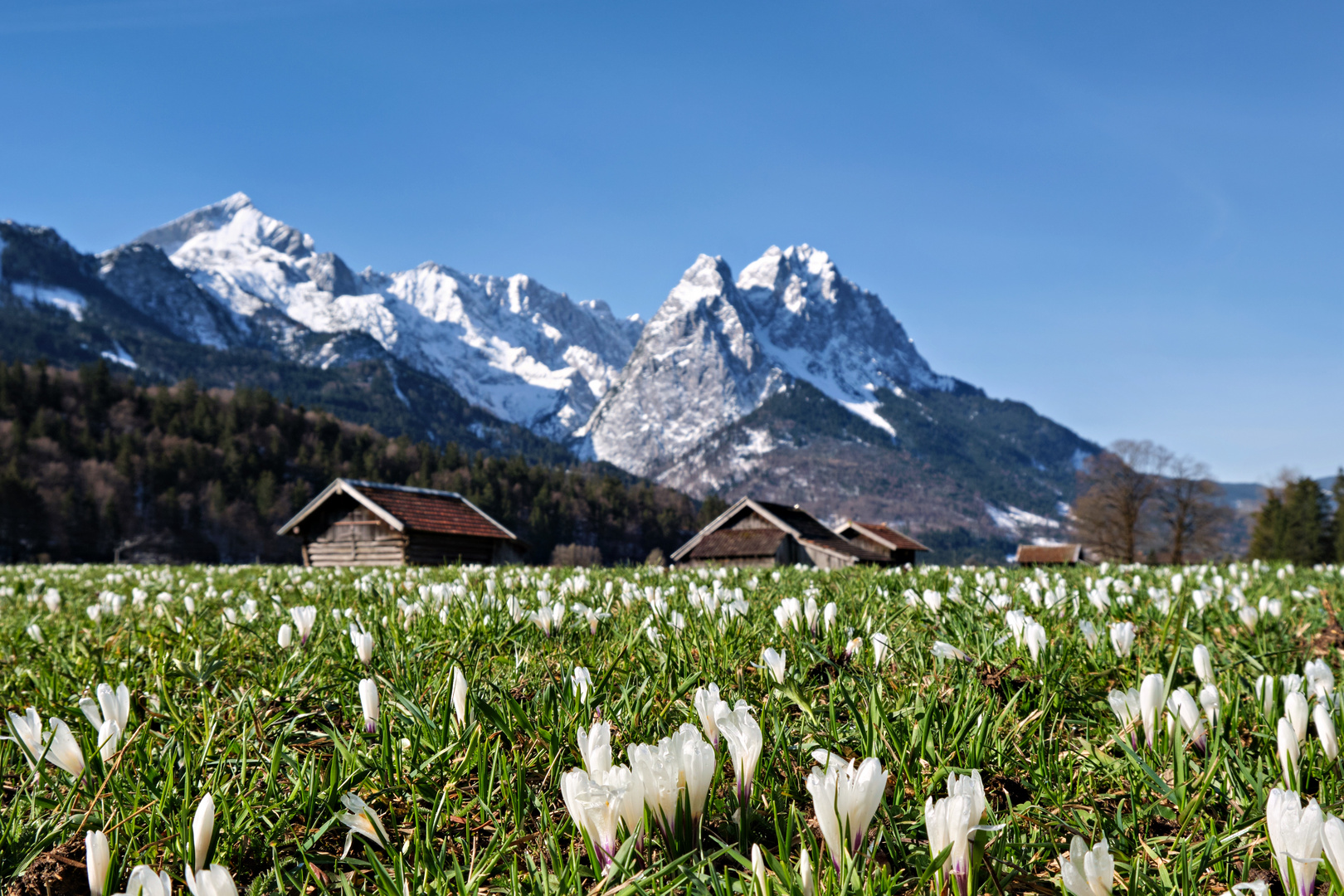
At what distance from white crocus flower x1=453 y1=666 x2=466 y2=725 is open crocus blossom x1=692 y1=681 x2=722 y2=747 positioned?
2.70ft

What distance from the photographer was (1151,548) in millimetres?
61031

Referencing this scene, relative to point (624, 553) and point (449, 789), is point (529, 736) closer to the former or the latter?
point (449, 789)

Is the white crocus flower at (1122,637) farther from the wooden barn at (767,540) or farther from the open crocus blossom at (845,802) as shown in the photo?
the wooden barn at (767,540)

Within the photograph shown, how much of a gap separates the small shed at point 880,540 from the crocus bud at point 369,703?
2266 inches

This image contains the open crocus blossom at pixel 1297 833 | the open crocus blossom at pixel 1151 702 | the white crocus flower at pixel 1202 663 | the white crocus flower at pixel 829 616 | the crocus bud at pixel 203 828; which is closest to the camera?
the open crocus blossom at pixel 1297 833

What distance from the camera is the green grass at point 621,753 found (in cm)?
180

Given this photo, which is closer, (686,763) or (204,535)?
(686,763)

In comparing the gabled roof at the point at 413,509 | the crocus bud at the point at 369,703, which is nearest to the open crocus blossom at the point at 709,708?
the crocus bud at the point at 369,703

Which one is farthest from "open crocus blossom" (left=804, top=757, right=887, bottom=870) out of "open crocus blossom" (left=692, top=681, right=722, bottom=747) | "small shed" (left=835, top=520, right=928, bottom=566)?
"small shed" (left=835, top=520, right=928, bottom=566)

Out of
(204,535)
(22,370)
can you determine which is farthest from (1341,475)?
(22,370)

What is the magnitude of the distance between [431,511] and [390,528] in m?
1.87

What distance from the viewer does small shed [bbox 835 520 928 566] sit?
2336 inches

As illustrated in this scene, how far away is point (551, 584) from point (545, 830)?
481cm

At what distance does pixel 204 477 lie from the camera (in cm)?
10031
